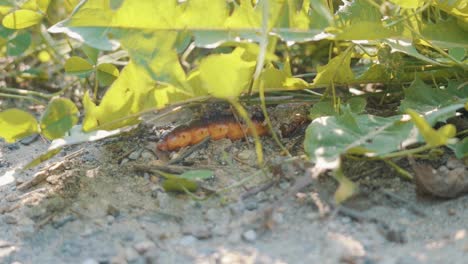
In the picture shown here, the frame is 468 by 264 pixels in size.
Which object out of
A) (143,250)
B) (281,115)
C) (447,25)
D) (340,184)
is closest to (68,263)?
(143,250)

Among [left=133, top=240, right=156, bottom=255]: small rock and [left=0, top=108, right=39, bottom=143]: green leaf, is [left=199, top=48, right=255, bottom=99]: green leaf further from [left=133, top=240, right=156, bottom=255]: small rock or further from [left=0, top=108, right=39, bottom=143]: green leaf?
[left=0, top=108, right=39, bottom=143]: green leaf

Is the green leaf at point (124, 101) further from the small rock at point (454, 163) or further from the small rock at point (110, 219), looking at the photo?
the small rock at point (454, 163)

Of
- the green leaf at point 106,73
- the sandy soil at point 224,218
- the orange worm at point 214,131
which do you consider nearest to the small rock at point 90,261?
the sandy soil at point 224,218

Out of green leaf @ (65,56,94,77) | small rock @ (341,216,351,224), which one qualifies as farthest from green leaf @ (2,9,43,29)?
small rock @ (341,216,351,224)

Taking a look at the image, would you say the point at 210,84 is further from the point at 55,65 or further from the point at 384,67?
the point at 55,65

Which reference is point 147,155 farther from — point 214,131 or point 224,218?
point 224,218
